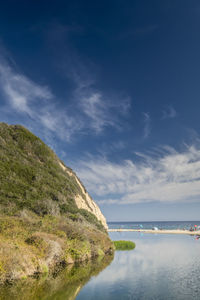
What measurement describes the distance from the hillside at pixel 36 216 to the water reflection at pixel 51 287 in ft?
4.63

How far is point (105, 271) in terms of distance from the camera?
72.7ft

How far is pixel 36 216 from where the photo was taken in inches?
1243

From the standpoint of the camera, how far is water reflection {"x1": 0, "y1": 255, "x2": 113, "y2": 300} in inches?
544

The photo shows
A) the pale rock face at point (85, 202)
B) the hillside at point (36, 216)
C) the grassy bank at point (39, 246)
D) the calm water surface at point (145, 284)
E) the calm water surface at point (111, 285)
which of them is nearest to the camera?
the calm water surface at point (111, 285)

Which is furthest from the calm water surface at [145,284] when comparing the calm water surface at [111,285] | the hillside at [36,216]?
the hillside at [36,216]

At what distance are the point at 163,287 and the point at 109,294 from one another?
408cm

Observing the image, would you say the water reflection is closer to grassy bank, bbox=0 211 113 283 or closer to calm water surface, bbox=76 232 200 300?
calm water surface, bbox=76 232 200 300

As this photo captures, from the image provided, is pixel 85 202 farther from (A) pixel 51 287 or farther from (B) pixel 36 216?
(A) pixel 51 287

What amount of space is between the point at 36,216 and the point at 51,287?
16.5 meters

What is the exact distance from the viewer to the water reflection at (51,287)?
13828 mm

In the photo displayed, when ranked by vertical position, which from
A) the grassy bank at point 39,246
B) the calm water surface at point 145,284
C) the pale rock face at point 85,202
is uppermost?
the pale rock face at point 85,202

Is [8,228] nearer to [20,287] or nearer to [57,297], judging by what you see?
[20,287]

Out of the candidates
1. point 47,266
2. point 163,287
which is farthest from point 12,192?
point 163,287

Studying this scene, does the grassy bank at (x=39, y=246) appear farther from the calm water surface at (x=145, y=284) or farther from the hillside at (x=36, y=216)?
the calm water surface at (x=145, y=284)
